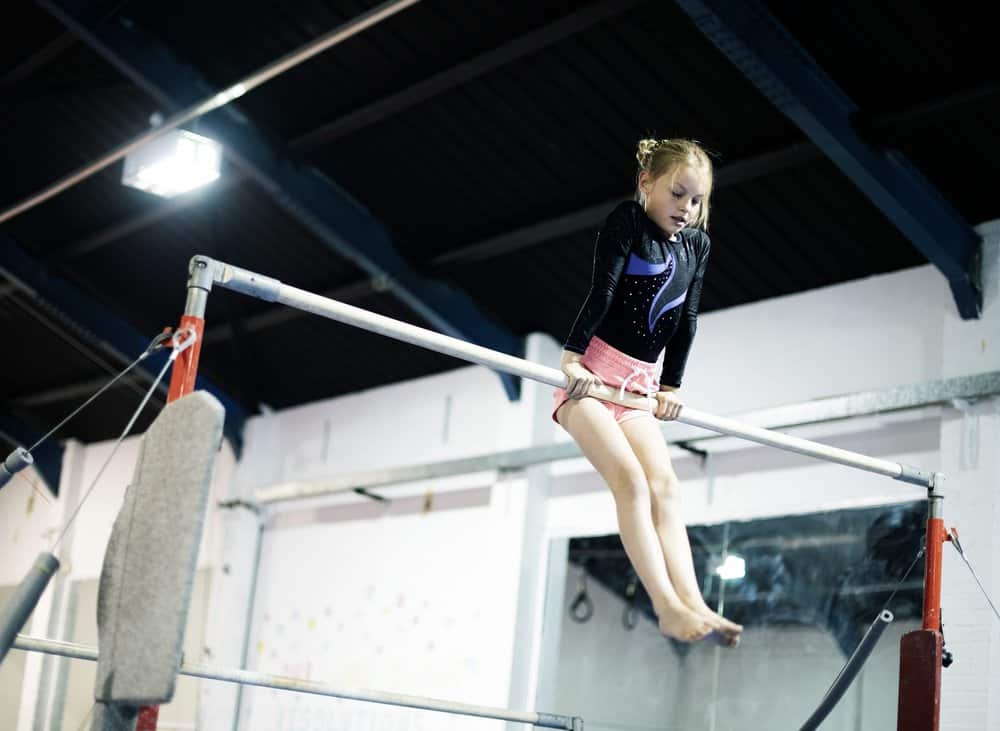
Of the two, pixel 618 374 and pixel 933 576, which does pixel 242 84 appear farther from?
pixel 933 576

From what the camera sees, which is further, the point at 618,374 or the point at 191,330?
the point at 618,374

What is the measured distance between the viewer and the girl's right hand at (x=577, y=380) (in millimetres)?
4102

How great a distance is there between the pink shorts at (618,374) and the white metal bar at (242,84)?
3.83m

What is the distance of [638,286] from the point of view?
4.21 m

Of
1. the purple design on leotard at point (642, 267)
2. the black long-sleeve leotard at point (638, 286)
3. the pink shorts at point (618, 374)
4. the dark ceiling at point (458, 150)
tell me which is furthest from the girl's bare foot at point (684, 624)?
the dark ceiling at point (458, 150)

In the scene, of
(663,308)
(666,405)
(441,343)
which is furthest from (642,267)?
(441,343)

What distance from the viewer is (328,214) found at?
939 cm

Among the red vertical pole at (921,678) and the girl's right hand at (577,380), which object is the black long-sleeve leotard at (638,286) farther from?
the red vertical pole at (921,678)

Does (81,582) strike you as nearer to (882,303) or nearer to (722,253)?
(722,253)

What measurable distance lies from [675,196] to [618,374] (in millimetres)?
602

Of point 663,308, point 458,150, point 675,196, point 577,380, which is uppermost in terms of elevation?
point 458,150

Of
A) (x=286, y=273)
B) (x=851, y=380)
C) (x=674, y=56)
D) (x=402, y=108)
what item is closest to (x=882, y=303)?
(x=851, y=380)

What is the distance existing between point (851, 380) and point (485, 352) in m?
4.14

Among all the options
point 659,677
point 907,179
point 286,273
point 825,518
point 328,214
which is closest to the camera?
point 907,179
